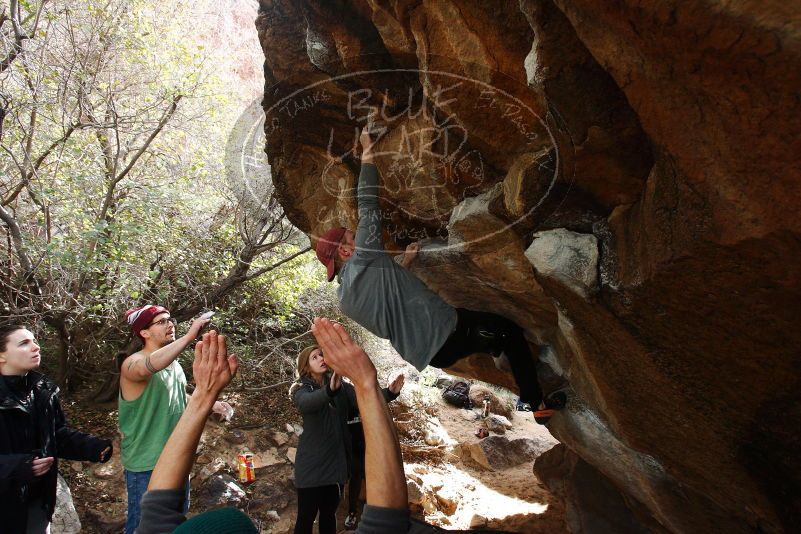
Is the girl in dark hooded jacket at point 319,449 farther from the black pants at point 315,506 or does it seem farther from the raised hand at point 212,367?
the raised hand at point 212,367

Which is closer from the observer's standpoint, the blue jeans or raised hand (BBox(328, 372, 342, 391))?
the blue jeans

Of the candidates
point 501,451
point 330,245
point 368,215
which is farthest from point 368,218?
point 501,451

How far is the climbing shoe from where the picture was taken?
3946mm

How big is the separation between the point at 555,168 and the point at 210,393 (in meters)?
2.31

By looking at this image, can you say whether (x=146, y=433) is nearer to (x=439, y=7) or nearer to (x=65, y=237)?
(x=439, y=7)

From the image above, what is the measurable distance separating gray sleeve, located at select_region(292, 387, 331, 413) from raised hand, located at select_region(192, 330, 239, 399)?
6.93 ft

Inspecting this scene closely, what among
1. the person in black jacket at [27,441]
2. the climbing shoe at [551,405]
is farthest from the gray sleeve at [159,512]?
the climbing shoe at [551,405]

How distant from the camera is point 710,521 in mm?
3506

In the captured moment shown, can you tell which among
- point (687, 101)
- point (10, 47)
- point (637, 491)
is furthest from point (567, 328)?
point (10, 47)

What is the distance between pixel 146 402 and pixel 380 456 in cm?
239

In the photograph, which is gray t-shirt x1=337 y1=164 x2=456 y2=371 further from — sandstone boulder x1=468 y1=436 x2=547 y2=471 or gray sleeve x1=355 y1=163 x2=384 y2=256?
sandstone boulder x1=468 y1=436 x2=547 y2=471

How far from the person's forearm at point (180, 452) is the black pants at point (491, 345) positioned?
6.09 feet

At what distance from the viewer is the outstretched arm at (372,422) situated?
1432 mm

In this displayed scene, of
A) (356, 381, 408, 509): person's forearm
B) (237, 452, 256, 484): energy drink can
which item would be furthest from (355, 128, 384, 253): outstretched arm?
(237, 452, 256, 484): energy drink can
